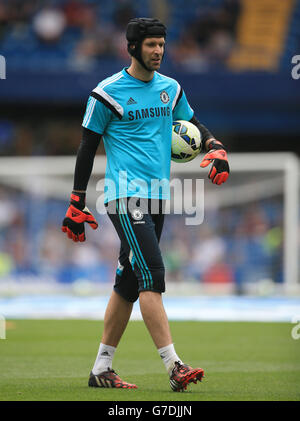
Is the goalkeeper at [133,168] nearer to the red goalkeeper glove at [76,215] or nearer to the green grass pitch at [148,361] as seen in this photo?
the red goalkeeper glove at [76,215]

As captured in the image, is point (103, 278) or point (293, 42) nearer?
point (103, 278)

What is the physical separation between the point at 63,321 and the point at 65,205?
5856mm

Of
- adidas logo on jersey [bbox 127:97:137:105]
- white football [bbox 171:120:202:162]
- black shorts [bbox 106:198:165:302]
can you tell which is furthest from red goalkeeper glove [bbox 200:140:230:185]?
adidas logo on jersey [bbox 127:97:137:105]

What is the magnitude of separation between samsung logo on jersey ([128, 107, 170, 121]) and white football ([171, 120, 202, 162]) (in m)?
0.24

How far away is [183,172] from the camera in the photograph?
15.8m

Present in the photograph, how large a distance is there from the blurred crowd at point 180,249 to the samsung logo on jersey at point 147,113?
395 inches

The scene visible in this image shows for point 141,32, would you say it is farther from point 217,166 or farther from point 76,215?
point 76,215

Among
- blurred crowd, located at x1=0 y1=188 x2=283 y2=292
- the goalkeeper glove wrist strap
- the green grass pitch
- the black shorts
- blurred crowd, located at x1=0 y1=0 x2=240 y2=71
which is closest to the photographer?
the green grass pitch

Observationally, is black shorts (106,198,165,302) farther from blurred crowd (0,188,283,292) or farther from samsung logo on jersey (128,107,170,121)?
blurred crowd (0,188,283,292)

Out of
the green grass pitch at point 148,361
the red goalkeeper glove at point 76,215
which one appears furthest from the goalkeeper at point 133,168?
the green grass pitch at point 148,361

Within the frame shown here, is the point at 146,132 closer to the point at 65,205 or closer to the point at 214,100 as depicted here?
the point at 65,205

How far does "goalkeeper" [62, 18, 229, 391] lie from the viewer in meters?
5.04
